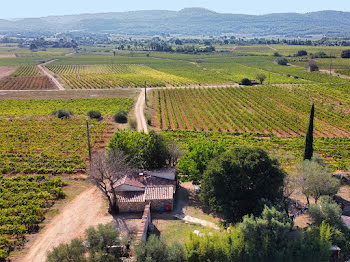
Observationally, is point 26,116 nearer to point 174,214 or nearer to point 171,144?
point 171,144

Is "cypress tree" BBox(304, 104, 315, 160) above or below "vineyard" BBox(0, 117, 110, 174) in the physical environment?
above

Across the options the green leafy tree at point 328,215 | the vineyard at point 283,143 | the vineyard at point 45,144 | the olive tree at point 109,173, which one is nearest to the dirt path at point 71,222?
the olive tree at point 109,173

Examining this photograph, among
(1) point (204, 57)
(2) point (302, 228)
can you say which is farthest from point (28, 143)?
(1) point (204, 57)

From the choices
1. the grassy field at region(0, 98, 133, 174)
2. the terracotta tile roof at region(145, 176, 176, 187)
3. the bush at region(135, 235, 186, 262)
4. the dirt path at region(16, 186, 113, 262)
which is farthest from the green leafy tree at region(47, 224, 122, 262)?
the grassy field at region(0, 98, 133, 174)

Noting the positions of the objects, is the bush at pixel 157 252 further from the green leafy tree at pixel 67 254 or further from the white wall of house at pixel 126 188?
the white wall of house at pixel 126 188

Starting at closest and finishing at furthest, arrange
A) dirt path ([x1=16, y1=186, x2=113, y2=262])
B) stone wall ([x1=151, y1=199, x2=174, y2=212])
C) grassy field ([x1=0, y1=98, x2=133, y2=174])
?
1. dirt path ([x1=16, y1=186, x2=113, y2=262])
2. stone wall ([x1=151, y1=199, x2=174, y2=212])
3. grassy field ([x1=0, y1=98, x2=133, y2=174])

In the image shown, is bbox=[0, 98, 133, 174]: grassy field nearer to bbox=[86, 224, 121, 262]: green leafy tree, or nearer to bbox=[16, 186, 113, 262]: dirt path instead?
bbox=[16, 186, 113, 262]: dirt path

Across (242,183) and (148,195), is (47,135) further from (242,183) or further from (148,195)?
(242,183)
